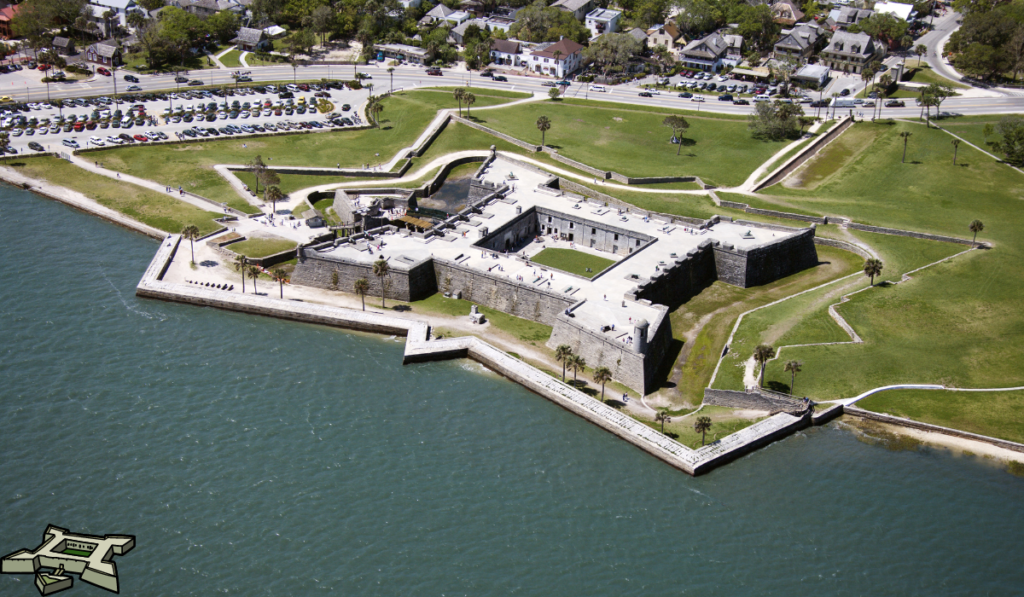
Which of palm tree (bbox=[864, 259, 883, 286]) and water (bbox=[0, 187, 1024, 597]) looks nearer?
water (bbox=[0, 187, 1024, 597])

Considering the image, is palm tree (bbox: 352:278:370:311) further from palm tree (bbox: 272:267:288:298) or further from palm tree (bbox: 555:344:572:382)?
palm tree (bbox: 555:344:572:382)

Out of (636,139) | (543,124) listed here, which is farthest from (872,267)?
(543,124)

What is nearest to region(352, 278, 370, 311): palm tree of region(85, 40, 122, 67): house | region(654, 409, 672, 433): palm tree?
region(654, 409, 672, 433): palm tree

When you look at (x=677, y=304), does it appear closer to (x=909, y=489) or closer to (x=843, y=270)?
(x=843, y=270)

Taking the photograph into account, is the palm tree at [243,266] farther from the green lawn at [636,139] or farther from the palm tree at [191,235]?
the green lawn at [636,139]

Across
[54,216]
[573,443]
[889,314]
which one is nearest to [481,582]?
[573,443]

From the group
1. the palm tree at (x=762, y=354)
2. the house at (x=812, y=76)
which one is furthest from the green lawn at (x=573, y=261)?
the house at (x=812, y=76)
